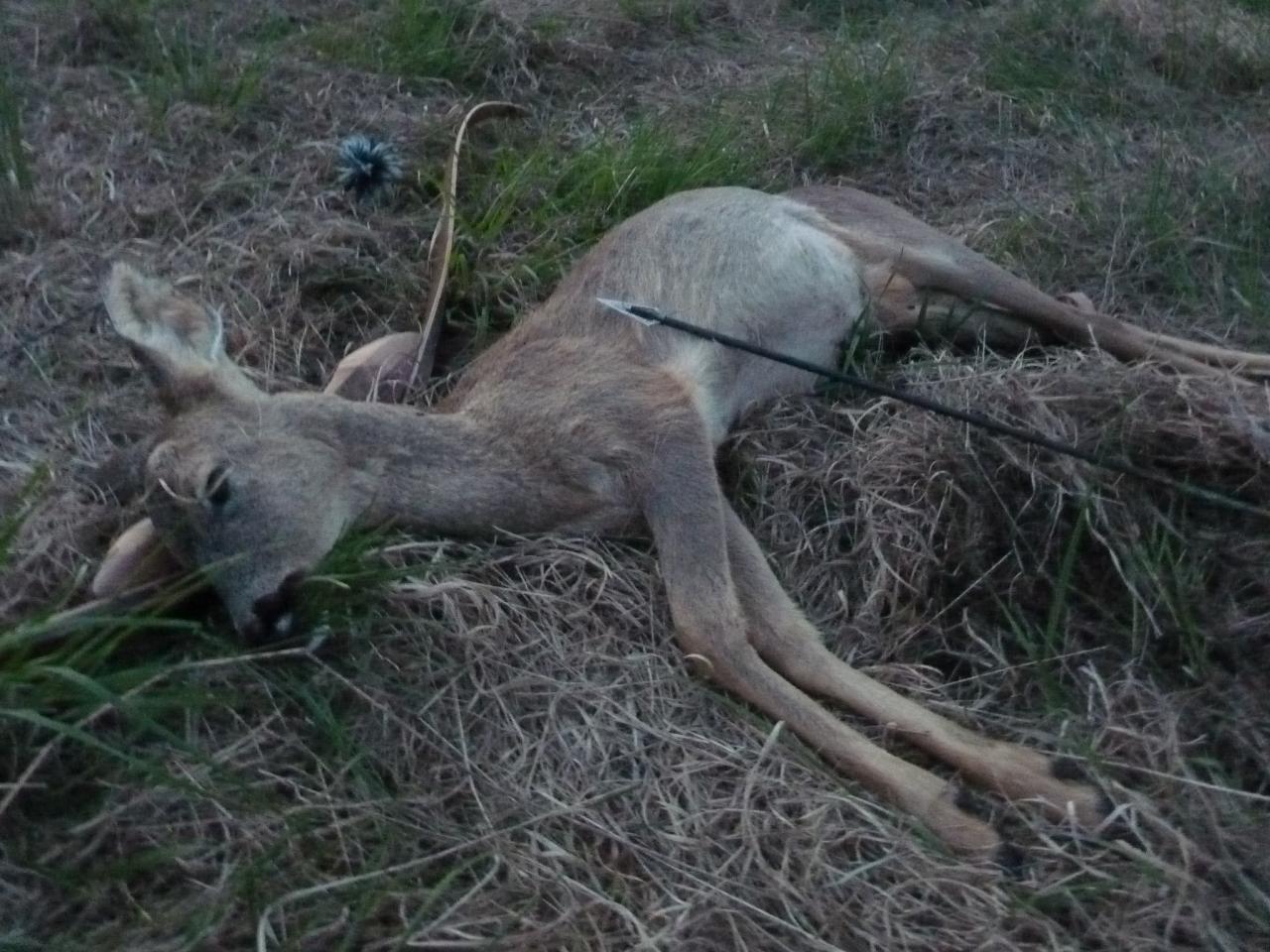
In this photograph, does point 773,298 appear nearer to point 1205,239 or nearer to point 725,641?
point 725,641

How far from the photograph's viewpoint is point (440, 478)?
12.6ft

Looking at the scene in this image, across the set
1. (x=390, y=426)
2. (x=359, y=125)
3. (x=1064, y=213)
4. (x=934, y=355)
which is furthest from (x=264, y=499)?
(x=1064, y=213)

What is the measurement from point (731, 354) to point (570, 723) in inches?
59.5

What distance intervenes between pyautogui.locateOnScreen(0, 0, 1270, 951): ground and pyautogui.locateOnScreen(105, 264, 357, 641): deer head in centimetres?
14

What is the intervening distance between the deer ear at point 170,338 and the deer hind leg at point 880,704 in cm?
144

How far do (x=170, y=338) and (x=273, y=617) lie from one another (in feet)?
3.32

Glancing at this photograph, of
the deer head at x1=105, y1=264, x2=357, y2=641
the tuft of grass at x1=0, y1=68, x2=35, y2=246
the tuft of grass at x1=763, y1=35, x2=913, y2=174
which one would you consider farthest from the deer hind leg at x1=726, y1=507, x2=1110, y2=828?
the tuft of grass at x1=0, y1=68, x2=35, y2=246

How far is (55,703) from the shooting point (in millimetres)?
2801

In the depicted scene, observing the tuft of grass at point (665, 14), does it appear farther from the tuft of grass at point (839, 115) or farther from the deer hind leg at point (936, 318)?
the deer hind leg at point (936, 318)

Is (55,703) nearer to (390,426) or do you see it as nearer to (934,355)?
(390,426)

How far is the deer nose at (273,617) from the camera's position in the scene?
3.22 m

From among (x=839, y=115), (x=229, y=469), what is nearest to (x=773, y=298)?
(x=839, y=115)

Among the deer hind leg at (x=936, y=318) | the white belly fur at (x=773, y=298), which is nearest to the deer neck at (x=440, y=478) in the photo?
the white belly fur at (x=773, y=298)

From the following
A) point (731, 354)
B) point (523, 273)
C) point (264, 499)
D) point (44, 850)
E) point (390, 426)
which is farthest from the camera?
point (523, 273)
